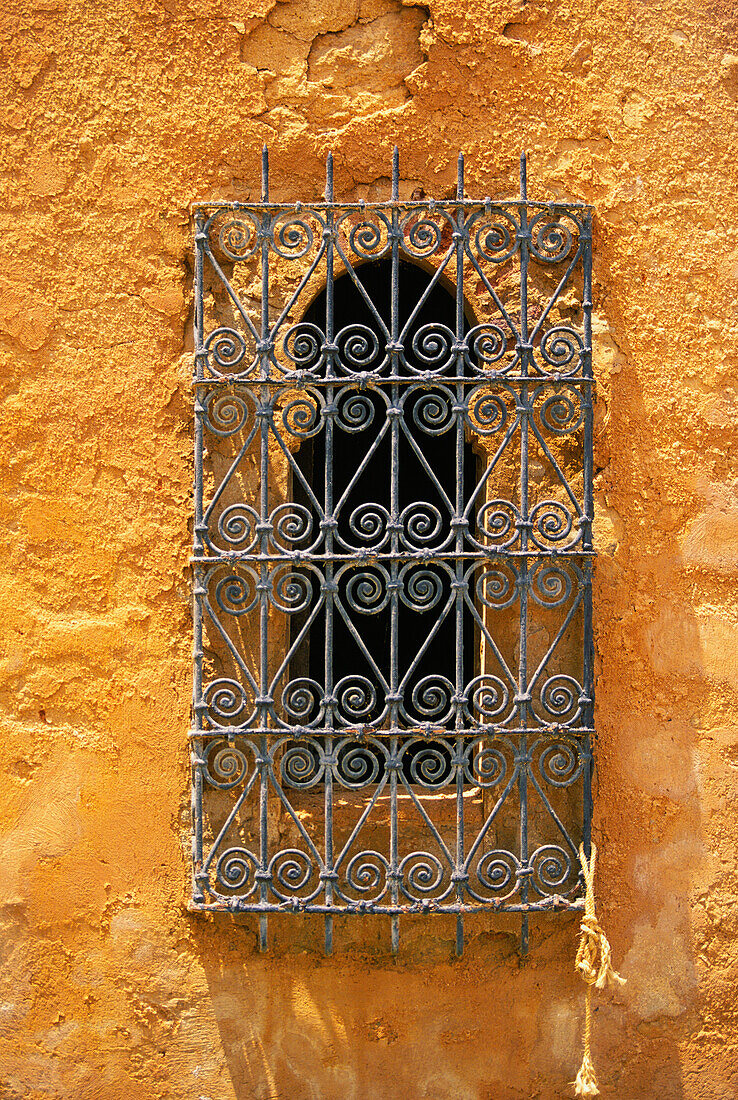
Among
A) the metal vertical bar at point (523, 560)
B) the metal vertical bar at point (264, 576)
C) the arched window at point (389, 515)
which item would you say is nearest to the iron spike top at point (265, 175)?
the metal vertical bar at point (264, 576)

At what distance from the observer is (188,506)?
2617mm

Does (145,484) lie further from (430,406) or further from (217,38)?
(217,38)

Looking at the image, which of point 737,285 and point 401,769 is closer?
point 401,769

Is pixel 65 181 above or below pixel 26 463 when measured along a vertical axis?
above

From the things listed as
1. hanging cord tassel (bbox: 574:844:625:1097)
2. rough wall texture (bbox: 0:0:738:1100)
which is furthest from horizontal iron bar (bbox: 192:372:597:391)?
hanging cord tassel (bbox: 574:844:625:1097)

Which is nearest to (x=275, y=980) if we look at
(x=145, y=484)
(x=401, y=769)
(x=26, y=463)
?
(x=401, y=769)

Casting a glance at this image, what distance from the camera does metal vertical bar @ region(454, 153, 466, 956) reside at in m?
2.46

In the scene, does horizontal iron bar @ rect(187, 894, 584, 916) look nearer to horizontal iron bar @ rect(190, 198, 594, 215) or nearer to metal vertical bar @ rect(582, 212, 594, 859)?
metal vertical bar @ rect(582, 212, 594, 859)

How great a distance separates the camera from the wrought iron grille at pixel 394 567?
2.48 m

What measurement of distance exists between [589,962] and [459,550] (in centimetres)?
109

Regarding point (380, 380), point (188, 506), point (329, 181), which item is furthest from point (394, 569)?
point (329, 181)

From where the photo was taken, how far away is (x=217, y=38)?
261cm

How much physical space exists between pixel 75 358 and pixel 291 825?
4.63 feet

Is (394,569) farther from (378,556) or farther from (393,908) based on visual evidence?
(393,908)
